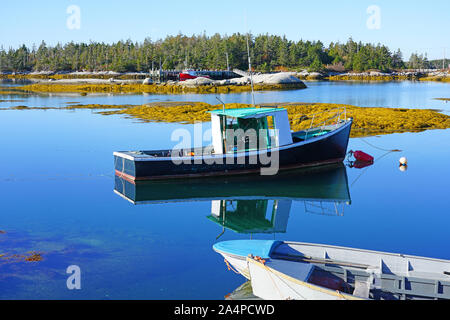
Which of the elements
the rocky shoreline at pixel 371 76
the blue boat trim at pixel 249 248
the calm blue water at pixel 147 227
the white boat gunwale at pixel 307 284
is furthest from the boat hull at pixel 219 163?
the rocky shoreline at pixel 371 76

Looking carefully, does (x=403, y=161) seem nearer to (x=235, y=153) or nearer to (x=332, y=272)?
(x=235, y=153)

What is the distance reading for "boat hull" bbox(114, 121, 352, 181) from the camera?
21.5 meters

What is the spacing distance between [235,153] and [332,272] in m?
11.5

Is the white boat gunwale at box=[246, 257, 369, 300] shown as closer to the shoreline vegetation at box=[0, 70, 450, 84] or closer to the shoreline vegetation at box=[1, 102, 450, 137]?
the shoreline vegetation at box=[1, 102, 450, 137]

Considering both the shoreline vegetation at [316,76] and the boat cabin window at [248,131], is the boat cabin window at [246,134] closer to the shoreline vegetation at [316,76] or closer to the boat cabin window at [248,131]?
the boat cabin window at [248,131]

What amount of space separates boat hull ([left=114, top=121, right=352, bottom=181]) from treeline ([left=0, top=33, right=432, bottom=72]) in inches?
4448

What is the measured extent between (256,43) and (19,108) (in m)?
119

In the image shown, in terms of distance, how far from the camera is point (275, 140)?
22609 mm

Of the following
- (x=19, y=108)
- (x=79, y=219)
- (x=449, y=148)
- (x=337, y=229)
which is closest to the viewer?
→ (x=337, y=229)

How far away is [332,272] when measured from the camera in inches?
425

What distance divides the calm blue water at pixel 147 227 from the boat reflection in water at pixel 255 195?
0.43 m

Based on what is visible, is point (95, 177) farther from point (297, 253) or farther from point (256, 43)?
point (256, 43)

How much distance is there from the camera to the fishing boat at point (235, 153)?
21.6m
